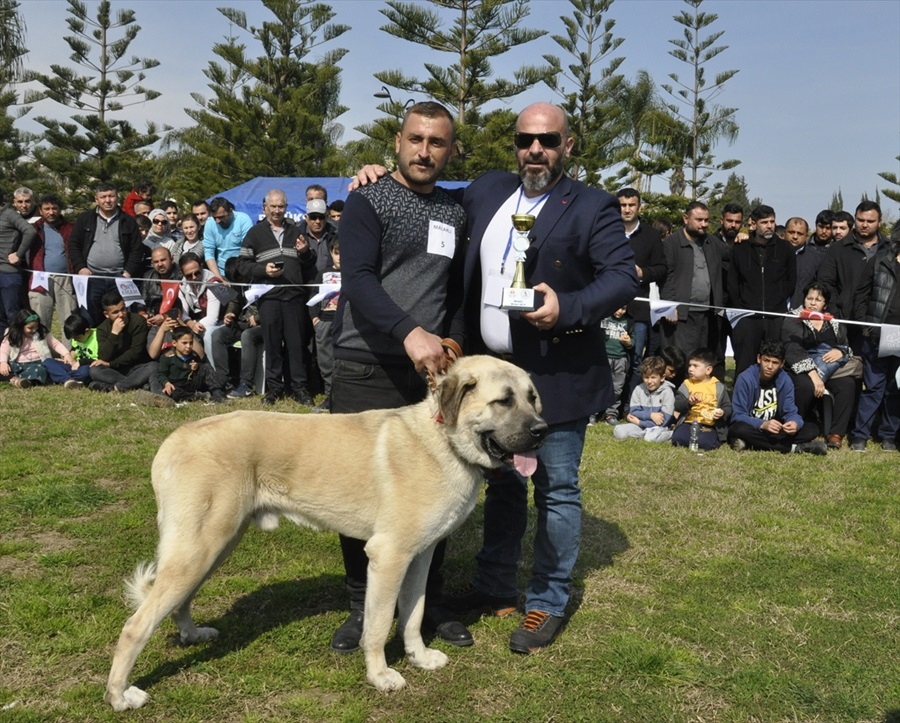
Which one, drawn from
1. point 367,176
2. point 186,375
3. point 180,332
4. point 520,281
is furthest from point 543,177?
point 180,332

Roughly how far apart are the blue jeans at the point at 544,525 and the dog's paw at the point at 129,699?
187cm

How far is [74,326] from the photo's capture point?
36.4 feet

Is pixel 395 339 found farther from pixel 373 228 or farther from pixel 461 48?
pixel 461 48

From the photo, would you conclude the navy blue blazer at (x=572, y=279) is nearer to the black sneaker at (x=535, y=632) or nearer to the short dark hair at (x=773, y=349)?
the black sneaker at (x=535, y=632)

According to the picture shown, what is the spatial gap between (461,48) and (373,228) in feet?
82.1

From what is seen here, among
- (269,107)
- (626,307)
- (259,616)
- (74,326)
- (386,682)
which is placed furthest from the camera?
(269,107)

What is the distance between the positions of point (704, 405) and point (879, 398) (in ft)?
7.13

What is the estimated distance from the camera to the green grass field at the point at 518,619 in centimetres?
361

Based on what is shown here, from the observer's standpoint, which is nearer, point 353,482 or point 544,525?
point 353,482

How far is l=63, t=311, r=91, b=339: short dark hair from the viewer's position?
36.4 ft

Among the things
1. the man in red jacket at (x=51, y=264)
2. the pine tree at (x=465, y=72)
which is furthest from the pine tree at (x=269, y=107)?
the man in red jacket at (x=51, y=264)

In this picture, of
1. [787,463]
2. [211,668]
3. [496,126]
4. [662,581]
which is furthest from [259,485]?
[496,126]

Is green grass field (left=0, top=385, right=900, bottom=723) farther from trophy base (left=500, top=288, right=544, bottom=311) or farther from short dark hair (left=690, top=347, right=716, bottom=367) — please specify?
short dark hair (left=690, top=347, right=716, bottom=367)

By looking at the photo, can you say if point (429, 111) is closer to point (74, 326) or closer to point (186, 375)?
point (186, 375)
